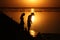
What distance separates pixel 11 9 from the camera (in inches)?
65.4

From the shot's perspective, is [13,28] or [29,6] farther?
[29,6]

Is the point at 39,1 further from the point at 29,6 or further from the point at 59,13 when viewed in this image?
the point at 59,13

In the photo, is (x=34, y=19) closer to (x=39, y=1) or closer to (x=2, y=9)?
(x=39, y=1)

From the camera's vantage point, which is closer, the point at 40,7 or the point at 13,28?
the point at 13,28

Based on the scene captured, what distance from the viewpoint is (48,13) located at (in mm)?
1664

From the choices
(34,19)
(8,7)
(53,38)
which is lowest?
(53,38)

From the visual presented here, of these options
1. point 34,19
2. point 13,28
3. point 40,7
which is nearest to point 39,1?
point 40,7

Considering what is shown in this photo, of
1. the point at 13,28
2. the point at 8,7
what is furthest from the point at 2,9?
the point at 13,28

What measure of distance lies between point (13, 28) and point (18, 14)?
2.28 feet

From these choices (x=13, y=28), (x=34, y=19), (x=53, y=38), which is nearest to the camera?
(x=13, y=28)

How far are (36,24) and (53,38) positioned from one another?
210mm

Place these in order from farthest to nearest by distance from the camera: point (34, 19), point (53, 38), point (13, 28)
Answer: point (34, 19), point (53, 38), point (13, 28)

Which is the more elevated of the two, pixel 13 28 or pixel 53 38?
pixel 13 28

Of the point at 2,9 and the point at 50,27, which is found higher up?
the point at 2,9
